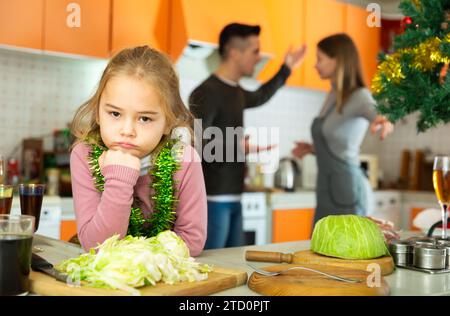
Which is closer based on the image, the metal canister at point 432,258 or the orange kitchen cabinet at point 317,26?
the metal canister at point 432,258

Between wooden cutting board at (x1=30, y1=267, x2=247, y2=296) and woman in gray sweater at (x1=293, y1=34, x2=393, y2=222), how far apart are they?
83.8 inches

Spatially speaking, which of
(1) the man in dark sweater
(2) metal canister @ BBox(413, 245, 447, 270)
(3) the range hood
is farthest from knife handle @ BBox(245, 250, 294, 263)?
(3) the range hood

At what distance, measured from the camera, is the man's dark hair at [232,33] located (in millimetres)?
3150

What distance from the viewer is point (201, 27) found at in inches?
140

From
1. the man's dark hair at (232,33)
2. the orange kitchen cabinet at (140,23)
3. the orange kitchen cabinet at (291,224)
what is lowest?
the orange kitchen cabinet at (291,224)

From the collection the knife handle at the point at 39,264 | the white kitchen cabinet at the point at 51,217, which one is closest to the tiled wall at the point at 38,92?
the white kitchen cabinet at the point at 51,217

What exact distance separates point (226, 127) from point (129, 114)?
177 centimetres

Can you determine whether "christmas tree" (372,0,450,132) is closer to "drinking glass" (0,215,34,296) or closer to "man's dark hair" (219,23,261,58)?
"drinking glass" (0,215,34,296)

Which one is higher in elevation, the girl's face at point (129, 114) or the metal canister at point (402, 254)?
the girl's face at point (129, 114)

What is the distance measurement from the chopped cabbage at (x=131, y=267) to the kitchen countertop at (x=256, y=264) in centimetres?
8

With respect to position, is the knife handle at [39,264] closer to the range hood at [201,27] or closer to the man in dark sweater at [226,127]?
the man in dark sweater at [226,127]

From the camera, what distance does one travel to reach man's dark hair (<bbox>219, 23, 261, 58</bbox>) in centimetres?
315

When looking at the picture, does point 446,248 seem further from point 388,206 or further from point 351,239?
point 388,206
